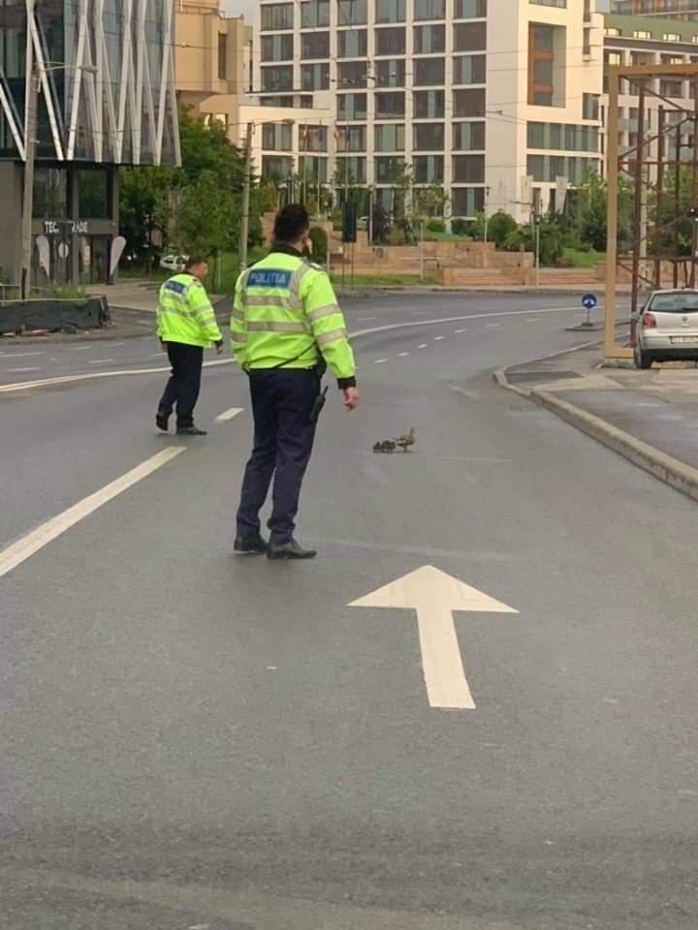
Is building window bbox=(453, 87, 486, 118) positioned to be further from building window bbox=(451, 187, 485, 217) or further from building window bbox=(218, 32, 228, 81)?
building window bbox=(218, 32, 228, 81)

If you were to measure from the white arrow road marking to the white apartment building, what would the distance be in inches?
4849

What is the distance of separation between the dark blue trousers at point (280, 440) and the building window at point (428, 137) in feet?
434

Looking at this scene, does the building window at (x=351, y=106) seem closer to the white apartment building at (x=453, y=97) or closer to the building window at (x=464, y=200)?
the white apartment building at (x=453, y=97)

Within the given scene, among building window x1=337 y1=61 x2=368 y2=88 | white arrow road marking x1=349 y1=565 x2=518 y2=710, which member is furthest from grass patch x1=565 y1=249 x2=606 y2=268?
white arrow road marking x1=349 y1=565 x2=518 y2=710

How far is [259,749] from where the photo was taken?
6.12m

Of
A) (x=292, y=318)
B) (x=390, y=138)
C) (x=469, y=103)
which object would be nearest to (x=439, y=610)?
(x=292, y=318)

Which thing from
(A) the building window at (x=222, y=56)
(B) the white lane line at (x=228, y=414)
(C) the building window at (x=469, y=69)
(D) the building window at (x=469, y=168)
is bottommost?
(B) the white lane line at (x=228, y=414)

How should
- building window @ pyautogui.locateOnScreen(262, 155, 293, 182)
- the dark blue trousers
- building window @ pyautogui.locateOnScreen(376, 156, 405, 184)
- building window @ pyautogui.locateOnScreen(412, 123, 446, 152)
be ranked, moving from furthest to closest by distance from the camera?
1. building window @ pyautogui.locateOnScreen(376, 156, 405, 184)
2. building window @ pyautogui.locateOnScreen(262, 155, 293, 182)
3. building window @ pyautogui.locateOnScreen(412, 123, 446, 152)
4. the dark blue trousers

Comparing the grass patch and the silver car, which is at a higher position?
the grass patch

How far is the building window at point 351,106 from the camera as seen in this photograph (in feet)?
470

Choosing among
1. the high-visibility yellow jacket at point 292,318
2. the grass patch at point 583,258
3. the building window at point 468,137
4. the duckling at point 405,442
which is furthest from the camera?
the building window at point 468,137

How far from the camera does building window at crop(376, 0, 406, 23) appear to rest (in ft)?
461

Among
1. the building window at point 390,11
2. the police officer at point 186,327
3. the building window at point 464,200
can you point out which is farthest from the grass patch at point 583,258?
the police officer at point 186,327

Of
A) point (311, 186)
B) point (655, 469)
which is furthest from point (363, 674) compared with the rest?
point (311, 186)
